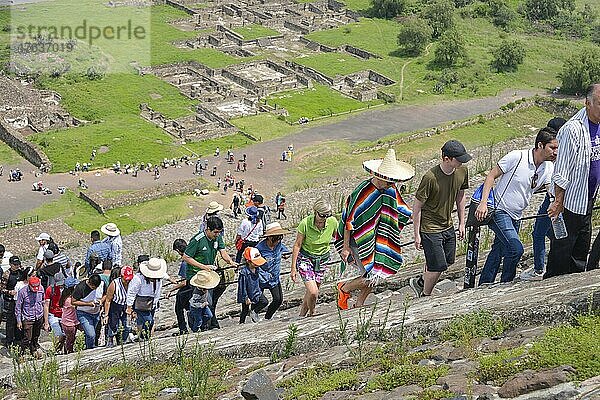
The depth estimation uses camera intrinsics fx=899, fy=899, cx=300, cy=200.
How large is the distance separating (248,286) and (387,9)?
199ft

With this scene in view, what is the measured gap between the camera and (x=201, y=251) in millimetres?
11875

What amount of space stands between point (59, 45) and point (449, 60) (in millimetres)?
24976

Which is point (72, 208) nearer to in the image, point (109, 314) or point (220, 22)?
point (109, 314)

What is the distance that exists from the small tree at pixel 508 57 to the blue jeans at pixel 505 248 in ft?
160

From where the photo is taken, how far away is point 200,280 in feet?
38.2

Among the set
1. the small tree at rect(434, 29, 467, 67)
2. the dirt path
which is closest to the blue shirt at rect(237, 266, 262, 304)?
the dirt path

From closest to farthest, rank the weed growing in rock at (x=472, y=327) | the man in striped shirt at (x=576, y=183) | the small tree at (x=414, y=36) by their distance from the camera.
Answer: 1. the weed growing in rock at (x=472, y=327)
2. the man in striped shirt at (x=576, y=183)
3. the small tree at (x=414, y=36)

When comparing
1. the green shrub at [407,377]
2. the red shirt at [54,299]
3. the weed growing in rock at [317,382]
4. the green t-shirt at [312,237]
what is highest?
the green shrub at [407,377]

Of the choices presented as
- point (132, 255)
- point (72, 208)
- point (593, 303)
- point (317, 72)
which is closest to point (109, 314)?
point (593, 303)

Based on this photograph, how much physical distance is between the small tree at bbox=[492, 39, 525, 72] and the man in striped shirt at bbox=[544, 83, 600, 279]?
1958 inches

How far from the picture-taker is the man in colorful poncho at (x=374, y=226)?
10.0 meters

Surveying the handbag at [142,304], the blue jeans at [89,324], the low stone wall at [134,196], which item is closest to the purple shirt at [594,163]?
the handbag at [142,304]

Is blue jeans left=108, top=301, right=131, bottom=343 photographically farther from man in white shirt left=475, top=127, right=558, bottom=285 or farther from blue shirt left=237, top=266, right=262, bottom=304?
man in white shirt left=475, top=127, right=558, bottom=285

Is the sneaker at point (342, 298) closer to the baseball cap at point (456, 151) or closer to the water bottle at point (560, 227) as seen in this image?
the baseball cap at point (456, 151)
